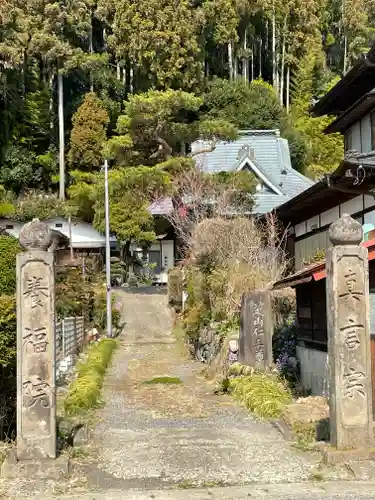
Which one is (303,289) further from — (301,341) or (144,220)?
(144,220)

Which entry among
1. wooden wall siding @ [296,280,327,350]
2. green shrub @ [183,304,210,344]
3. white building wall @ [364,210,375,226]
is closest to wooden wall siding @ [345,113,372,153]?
white building wall @ [364,210,375,226]

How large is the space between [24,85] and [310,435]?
4199 cm

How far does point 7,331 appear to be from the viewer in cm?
838

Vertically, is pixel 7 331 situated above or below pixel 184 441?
above

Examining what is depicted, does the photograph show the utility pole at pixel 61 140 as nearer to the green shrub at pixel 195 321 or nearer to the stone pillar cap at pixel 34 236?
the green shrub at pixel 195 321

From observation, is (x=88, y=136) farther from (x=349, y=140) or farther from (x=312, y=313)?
(x=312, y=313)

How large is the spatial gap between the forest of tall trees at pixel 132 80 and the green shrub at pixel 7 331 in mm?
27871

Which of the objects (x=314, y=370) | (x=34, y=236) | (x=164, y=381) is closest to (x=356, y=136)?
(x=314, y=370)

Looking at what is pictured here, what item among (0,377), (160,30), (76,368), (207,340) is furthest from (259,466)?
(160,30)

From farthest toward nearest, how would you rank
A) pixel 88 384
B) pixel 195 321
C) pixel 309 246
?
pixel 195 321, pixel 309 246, pixel 88 384

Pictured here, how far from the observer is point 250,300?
50.3 ft

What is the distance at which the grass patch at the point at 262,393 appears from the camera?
428 inches

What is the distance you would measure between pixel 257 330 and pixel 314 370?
221 cm

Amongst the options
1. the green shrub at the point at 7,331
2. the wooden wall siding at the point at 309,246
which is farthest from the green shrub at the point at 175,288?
the green shrub at the point at 7,331
